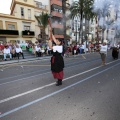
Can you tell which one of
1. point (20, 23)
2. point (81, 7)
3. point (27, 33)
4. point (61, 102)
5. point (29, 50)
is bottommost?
point (61, 102)

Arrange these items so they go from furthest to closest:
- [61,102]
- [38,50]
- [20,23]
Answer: [20,23]
[38,50]
[61,102]

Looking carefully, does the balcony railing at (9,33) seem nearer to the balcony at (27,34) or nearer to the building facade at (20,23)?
the building facade at (20,23)

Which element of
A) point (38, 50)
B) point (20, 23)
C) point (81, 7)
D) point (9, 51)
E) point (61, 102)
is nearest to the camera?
point (61, 102)

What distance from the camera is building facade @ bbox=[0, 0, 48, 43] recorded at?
1123 inches

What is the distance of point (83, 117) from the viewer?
3367mm

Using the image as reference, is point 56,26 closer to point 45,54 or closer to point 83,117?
point 45,54

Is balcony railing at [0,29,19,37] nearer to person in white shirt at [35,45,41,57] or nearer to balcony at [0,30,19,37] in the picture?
balcony at [0,30,19,37]

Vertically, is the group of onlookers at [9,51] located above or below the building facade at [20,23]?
below

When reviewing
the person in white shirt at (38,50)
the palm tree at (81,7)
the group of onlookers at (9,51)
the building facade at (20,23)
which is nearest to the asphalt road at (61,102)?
the group of onlookers at (9,51)

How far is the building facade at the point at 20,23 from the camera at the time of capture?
28531 mm

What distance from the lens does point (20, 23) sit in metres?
30.9

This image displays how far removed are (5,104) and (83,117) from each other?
2.16 m

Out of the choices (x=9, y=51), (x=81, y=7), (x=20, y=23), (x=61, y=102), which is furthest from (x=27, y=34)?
(x=61, y=102)

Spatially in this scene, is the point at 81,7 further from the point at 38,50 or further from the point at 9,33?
the point at 9,33
